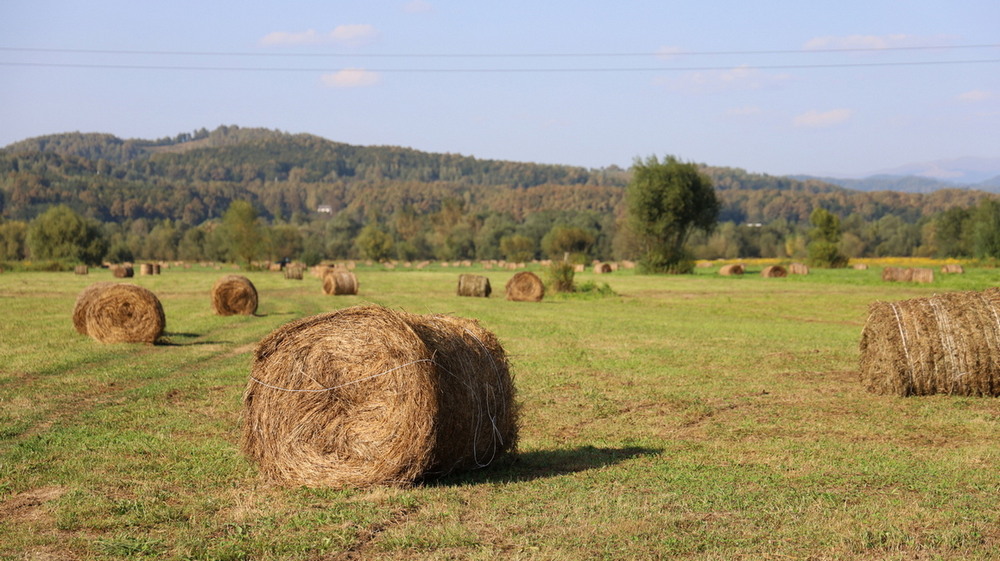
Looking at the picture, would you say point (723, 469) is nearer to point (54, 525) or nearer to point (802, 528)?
point (802, 528)

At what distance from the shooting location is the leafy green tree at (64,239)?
98312 mm

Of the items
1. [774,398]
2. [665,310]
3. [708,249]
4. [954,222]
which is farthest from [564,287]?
[708,249]

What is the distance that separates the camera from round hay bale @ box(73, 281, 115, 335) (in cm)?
2204

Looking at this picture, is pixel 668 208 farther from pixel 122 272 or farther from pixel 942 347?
pixel 942 347

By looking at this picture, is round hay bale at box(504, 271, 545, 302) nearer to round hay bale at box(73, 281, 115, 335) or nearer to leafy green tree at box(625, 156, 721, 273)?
round hay bale at box(73, 281, 115, 335)

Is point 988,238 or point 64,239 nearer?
point 988,238

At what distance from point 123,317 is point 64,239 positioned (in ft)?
288

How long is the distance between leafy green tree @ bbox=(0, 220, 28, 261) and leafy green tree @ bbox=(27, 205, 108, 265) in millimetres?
20532

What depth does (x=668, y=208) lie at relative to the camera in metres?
74.8

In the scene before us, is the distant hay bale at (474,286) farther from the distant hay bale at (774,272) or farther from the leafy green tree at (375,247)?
the leafy green tree at (375,247)

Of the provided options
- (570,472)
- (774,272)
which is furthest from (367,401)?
(774,272)

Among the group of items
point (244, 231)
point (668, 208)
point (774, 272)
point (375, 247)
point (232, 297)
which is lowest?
point (232, 297)

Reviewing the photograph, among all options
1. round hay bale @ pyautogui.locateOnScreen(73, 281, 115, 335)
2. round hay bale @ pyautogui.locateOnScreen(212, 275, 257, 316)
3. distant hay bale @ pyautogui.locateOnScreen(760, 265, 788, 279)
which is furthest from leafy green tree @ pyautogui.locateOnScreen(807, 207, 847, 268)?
round hay bale @ pyautogui.locateOnScreen(73, 281, 115, 335)

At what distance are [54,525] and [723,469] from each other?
648cm
